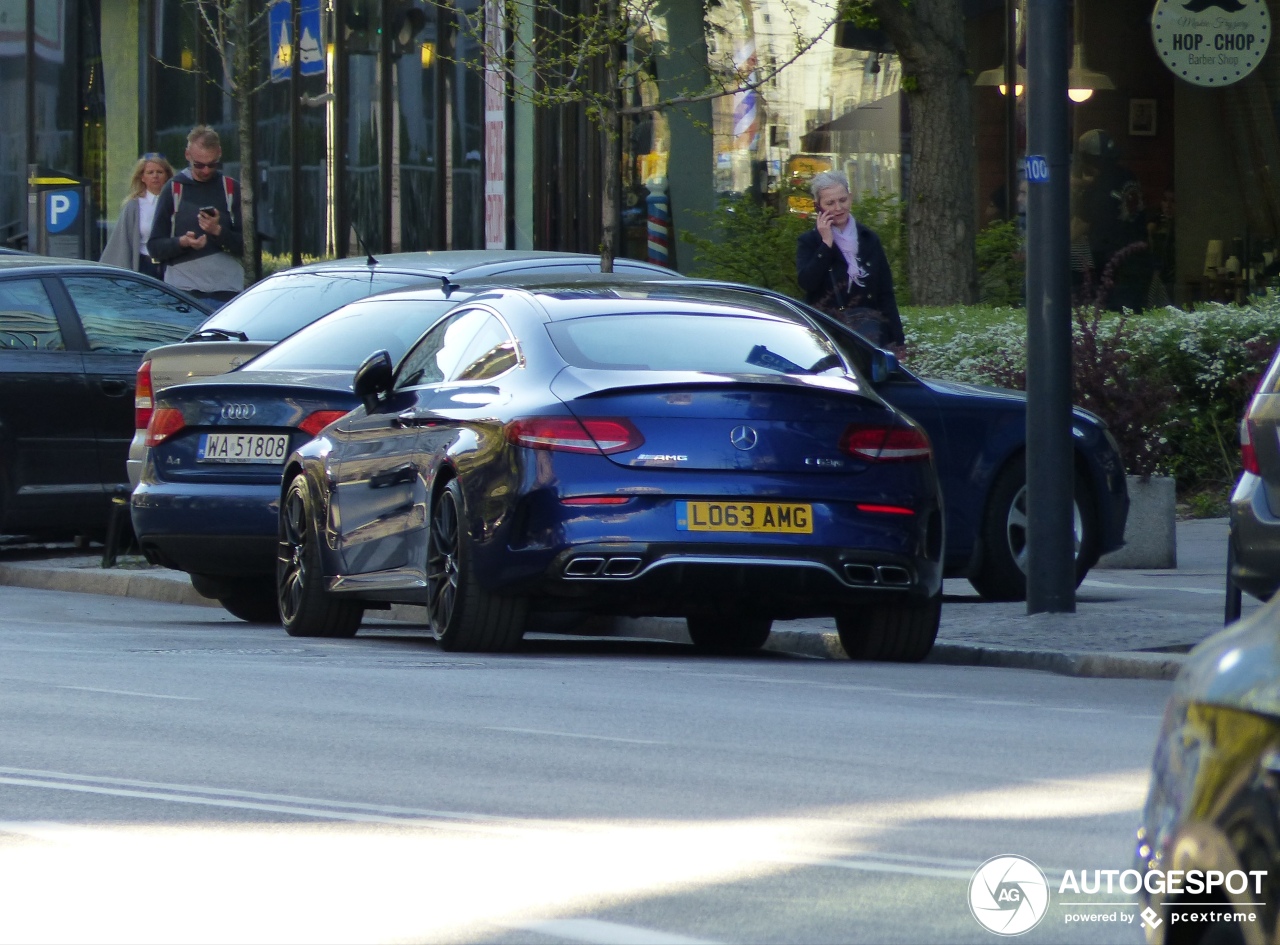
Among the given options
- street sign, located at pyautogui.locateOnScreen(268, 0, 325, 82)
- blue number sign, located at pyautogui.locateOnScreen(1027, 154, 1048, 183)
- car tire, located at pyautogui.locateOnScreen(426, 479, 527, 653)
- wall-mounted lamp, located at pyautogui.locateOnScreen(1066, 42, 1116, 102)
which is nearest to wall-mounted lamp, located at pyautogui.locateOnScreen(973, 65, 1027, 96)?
wall-mounted lamp, located at pyautogui.locateOnScreen(1066, 42, 1116, 102)

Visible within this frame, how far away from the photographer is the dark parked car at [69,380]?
15219 millimetres

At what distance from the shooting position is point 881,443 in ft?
32.1

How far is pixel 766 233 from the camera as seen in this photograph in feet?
75.3

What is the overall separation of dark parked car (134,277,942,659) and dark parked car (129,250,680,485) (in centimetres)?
215

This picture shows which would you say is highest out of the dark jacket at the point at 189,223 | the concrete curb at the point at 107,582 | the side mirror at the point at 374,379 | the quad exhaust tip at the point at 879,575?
the dark jacket at the point at 189,223

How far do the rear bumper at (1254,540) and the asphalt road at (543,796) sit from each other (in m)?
0.52

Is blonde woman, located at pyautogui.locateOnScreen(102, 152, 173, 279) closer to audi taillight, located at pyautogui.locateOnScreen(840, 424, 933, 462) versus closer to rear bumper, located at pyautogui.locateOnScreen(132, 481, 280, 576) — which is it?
rear bumper, located at pyautogui.locateOnScreen(132, 481, 280, 576)

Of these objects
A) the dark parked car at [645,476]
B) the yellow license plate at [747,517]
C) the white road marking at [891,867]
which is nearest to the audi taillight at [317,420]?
the dark parked car at [645,476]

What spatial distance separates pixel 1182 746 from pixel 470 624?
6799 millimetres

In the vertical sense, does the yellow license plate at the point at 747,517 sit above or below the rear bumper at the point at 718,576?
above

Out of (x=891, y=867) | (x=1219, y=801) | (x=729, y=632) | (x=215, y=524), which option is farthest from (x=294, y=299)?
(x=1219, y=801)

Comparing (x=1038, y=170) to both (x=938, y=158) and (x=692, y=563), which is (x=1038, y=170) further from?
(x=938, y=158)

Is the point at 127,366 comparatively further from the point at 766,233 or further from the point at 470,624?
the point at 766,233

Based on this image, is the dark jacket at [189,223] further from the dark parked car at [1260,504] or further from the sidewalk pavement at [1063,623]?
the dark parked car at [1260,504]
